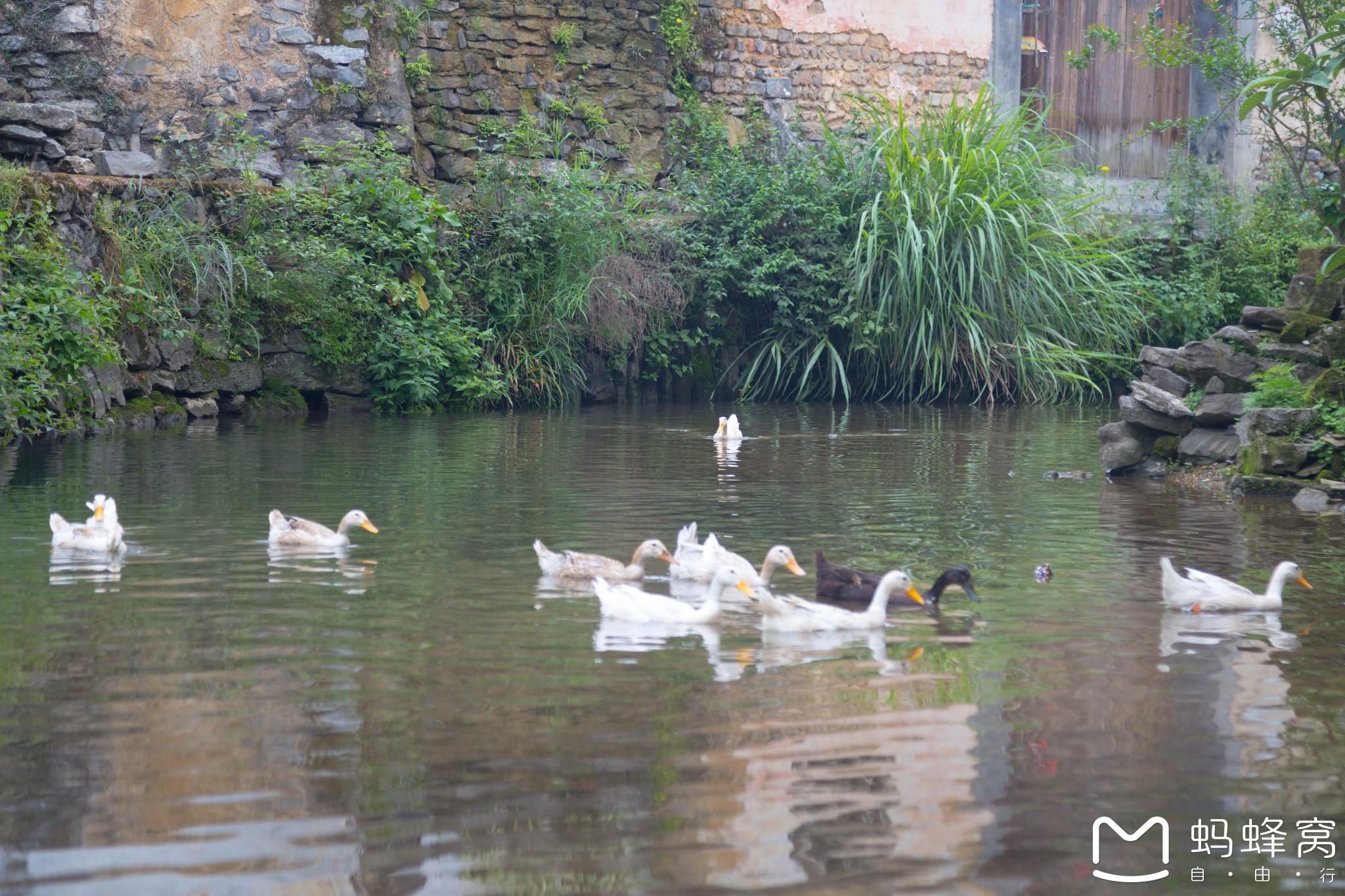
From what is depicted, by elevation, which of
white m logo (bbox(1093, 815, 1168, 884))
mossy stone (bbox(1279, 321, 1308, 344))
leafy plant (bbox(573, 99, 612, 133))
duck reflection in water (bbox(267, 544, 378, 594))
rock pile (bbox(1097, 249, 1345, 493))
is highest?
leafy plant (bbox(573, 99, 612, 133))

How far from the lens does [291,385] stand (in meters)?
17.5

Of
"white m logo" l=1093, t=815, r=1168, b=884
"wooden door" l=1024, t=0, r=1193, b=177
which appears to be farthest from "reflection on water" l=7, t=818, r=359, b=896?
"wooden door" l=1024, t=0, r=1193, b=177

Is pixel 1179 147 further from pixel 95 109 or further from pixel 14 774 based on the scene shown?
pixel 14 774

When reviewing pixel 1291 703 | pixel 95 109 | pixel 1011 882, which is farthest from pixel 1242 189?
pixel 1011 882

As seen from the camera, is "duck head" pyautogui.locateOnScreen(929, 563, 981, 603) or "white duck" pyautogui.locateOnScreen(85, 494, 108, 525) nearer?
"duck head" pyautogui.locateOnScreen(929, 563, 981, 603)

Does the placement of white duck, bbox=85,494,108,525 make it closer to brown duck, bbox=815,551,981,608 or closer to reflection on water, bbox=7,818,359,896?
brown duck, bbox=815,551,981,608

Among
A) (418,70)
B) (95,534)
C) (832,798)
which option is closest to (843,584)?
A: (832,798)

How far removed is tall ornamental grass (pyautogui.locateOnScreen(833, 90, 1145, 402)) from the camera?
2058 cm

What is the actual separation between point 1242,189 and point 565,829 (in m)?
24.2

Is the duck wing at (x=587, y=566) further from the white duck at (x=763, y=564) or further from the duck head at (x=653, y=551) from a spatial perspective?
the white duck at (x=763, y=564)

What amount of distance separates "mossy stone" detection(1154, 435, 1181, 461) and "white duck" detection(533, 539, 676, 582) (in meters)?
6.44

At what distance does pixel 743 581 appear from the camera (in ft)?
20.8

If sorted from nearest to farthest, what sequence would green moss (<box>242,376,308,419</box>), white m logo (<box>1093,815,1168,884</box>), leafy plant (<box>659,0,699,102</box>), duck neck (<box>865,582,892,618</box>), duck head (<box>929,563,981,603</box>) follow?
white m logo (<box>1093,815,1168,884</box>), duck neck (<box>865,582,892,618</box>), duck head (<box>929,563,981,603</box>), green moss (<box>242,376,308,419</box>), leafy plant (<box>659,0,699,102</box>)

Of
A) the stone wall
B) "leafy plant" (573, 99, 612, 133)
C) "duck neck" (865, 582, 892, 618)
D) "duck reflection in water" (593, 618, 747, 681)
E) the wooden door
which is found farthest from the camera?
the wooden door
